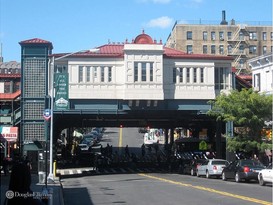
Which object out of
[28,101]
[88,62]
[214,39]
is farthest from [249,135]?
[214,39]

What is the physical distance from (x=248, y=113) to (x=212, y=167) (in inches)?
192

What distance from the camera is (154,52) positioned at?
4353 cm

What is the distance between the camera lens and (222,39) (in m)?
114

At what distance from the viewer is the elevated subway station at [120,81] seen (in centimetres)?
4200

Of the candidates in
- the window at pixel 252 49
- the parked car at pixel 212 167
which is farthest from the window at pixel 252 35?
the parked car at pixel 212 167

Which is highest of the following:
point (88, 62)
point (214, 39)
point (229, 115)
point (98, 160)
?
point (214, 39)

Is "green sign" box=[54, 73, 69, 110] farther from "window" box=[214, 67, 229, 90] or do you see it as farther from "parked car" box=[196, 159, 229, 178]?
"window" box=[214, 67, 229, 90]

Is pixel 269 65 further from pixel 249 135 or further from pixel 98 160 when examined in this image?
pixel 98 160

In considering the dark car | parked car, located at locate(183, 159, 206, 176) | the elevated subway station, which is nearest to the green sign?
the elevated subway station

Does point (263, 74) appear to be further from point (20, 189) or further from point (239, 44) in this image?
point (239, 44)

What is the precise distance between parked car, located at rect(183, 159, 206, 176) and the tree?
8.84 feet

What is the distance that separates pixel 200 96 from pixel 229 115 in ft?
13.9

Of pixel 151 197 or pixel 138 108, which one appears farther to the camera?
pixel 138 108

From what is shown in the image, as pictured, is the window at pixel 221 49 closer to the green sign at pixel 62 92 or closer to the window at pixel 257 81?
the window at pixel 257 81
